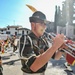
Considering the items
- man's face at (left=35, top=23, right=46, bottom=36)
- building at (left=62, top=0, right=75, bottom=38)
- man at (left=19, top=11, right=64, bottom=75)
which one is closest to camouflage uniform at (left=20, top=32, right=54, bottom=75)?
man at (left=19, top=11, right=64, bottom=75)

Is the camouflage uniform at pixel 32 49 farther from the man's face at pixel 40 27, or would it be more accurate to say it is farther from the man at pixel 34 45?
the man's face at pixel 40 27

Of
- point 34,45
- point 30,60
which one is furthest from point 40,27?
point 30,60

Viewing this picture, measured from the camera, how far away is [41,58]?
2.23 metres

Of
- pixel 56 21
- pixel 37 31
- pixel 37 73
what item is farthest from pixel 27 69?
pixel 56 21

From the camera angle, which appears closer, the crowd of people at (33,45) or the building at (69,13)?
the crowd of people at (33,45)

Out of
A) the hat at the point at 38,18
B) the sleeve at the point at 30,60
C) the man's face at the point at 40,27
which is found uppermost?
the hat at the point at 38,18

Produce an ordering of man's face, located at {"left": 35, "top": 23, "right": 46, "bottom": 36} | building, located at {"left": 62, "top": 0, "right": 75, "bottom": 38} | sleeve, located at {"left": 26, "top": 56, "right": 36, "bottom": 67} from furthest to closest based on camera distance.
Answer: building, located at {"left": 62, "top": 0, "right": 75, "bottom": 38}
man's face, located at {"left": 35, "top": 23, "right": 46, "bottom": 36}
sleeve, located at {"left": 26, "top": 56, "right": 36, "bottom": 67}

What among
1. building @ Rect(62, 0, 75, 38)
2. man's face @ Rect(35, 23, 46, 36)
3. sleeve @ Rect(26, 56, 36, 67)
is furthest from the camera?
building @ Rect(62, 0, 75, 38)

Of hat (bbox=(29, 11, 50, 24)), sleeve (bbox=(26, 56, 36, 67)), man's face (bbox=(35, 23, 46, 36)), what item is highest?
hat (bbox=(29, 11, 50, 24))

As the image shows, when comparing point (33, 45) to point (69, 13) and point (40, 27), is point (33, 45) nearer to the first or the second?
point (40, 27)

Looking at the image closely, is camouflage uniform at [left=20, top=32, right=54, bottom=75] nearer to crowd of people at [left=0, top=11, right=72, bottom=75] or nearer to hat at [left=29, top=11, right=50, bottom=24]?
crowd of people at [left=0, top=11, right=72, bottom=75]

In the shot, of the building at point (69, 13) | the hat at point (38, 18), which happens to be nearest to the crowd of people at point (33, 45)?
the hat at point (38, 18)

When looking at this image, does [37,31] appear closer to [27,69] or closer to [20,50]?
[20,50]

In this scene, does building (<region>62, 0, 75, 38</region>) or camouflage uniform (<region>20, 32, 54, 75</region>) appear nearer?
camouflage uniform (<region>20, 32, 54, 75</region>)
